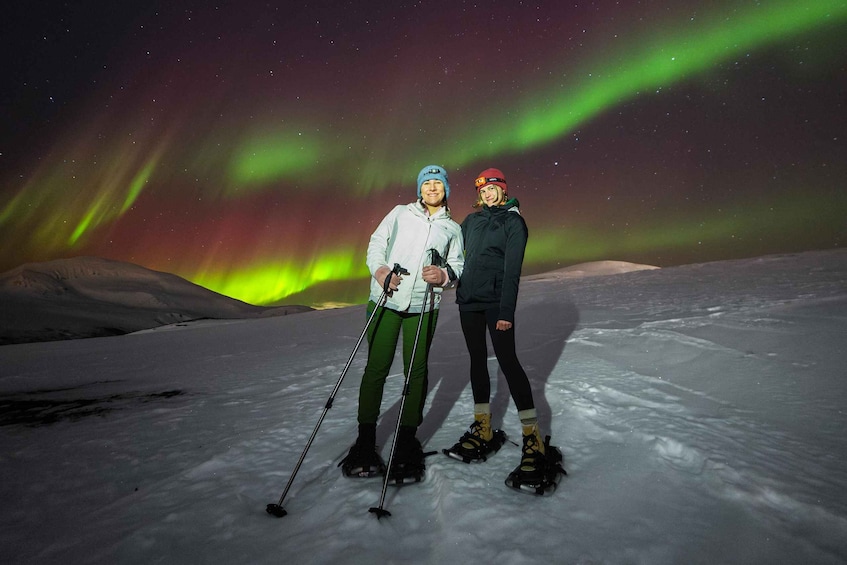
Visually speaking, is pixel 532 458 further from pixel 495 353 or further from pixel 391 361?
pixel 391 361

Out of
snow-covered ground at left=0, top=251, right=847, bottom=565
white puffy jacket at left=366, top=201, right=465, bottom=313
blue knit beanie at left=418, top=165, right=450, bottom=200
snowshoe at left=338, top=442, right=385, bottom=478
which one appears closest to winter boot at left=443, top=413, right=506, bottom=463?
snow-covered ground at left=0, top=251, right=847, bottom=565

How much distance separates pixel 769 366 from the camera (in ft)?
15.5

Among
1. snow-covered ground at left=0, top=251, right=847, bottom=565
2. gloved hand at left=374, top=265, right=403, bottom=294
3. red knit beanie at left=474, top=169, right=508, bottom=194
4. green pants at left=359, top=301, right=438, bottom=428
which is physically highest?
red knit beanie at left=474, top=169, right=508, bottom=194

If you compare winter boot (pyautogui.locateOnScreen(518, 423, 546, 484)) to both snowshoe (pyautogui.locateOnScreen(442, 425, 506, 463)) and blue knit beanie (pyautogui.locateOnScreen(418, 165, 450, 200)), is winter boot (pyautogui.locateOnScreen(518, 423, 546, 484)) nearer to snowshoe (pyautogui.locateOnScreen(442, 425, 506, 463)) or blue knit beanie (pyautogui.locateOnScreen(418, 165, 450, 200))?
snowshoe (pyautogui.locateOnScreen(442, 425, 506, 463))

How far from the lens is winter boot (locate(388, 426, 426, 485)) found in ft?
8.82

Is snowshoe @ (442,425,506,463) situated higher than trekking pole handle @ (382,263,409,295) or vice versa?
trekking pole handle @ (382,263,409,295)

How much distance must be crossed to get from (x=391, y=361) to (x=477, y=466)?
107 centimetres

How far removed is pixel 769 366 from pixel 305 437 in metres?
5.77

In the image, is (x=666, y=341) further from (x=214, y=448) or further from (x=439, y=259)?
(x=214, y=448)

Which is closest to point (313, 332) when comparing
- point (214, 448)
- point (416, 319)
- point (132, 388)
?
point (132, 388)

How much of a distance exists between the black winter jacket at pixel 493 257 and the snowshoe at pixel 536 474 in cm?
103

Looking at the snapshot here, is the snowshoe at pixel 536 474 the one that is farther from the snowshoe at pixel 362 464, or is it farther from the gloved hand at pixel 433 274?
the gloved hand at pixel 433 274

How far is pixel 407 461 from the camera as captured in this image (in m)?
2.83

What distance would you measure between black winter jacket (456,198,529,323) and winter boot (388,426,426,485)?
1.18m
